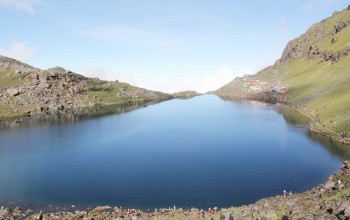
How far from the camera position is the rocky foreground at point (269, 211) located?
45.7 meters

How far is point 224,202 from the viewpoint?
75750mm

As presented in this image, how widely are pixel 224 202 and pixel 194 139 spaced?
78881 mm

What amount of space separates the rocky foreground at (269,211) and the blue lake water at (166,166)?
6.38 m

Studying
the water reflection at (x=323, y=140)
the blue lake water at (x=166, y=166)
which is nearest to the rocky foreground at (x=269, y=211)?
the blue lake water at (x=166, y=166)

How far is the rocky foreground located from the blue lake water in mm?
6376

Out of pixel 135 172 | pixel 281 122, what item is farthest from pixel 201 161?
pixel 281 122

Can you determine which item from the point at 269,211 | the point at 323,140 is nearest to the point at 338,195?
the point at 269,211

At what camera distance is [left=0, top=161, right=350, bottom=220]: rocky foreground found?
45719 mm

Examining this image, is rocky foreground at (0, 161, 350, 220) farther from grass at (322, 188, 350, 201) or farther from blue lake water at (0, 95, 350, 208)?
blue lake water at (0, 95, 350, 208)

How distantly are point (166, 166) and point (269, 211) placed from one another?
5670cm

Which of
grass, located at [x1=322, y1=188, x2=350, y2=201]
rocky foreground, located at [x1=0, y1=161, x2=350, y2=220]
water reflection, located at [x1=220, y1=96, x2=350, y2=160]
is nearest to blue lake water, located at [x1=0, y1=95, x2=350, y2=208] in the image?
water reflection, located at [x1=220, y1=96, x2=350, y2=160]

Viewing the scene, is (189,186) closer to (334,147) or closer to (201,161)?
(201,161)

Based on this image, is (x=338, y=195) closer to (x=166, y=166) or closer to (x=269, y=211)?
(x=269, y=211)

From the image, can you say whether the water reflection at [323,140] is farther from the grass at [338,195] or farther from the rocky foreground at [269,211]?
→ the grass at [338,195]
